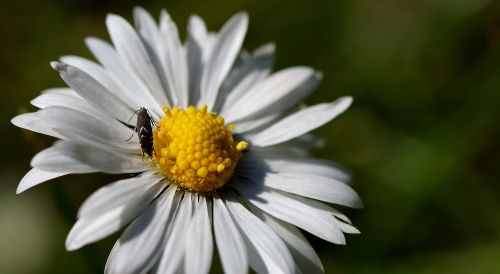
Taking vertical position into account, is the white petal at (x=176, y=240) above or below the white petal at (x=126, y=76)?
below

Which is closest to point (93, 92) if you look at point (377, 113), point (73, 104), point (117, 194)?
point (73, 104)

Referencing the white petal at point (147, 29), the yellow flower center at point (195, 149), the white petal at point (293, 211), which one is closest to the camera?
the white petal at point (293, 211)

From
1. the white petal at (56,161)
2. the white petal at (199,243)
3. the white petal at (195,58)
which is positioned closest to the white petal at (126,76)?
the white petal at (195,58)

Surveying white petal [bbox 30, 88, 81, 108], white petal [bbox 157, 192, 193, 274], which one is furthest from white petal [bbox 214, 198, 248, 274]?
white petal [bbox 30, 88, 81, 108]

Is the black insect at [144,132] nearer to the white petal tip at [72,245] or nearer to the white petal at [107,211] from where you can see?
the white petal at [107,211]

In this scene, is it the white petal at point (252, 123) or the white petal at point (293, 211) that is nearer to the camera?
the white petal at point (293, 211)

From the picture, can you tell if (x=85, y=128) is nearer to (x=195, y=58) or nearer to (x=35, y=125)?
(x=35, y=125)
